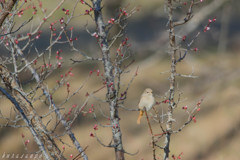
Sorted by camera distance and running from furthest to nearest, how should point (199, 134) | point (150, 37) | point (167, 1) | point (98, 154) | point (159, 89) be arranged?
point (150, 37)
point (159, 89)
point (199, 134)
point (98, 154)
point (167, 1)

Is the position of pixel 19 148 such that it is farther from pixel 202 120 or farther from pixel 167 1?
pixel 167 1

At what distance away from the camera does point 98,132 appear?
1209 cm

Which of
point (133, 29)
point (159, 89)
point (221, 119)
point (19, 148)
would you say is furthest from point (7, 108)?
point (221, 119)

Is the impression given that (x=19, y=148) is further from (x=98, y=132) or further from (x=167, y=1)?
(x=167, y=1)

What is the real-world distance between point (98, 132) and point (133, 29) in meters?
5.74

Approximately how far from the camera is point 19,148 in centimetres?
1155

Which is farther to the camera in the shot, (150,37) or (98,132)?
(150,37)

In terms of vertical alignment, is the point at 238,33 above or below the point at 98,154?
above

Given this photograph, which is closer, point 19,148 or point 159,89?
point 19,148

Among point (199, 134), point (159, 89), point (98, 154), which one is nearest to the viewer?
point (98, 154)

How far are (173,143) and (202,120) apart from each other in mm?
1675

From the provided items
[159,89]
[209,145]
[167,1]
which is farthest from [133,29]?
[167,1]

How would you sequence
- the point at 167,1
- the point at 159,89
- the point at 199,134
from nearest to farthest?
the point at 167,1
the point at 199,134
the point at 159,89

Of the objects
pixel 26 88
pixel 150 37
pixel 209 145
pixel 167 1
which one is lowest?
pixel 167 1
